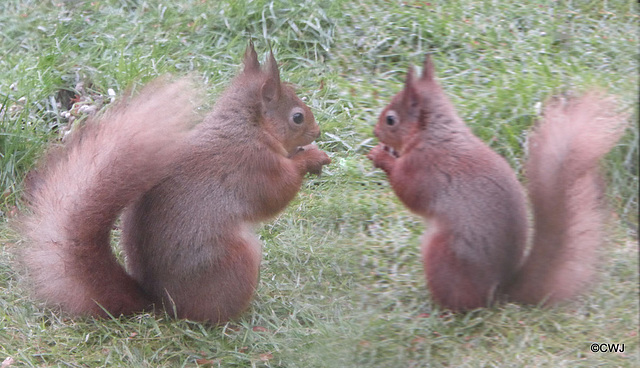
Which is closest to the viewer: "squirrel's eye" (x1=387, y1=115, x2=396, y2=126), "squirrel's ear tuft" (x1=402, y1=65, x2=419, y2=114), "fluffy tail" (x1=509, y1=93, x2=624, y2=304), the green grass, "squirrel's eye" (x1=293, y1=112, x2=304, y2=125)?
"fluffy tail" (x1=509, y1=93, x2=624, y2=304)

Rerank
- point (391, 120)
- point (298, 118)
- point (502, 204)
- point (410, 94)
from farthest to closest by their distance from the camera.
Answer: point (298, 118)
point (391, 120)
point (410, 94)
point (502, 204)

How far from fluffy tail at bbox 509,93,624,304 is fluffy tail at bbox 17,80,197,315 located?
49.8 inches

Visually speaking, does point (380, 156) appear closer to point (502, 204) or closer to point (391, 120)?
point (391, 120)

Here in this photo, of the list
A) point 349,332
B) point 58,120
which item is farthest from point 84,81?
point 349,332

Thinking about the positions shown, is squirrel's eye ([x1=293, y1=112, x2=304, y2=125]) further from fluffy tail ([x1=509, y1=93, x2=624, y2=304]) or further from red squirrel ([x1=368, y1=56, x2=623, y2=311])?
fluffy tail ([x1=509, y1=93, x2=624, y2=304])

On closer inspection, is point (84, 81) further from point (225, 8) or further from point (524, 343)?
point (524, 343)

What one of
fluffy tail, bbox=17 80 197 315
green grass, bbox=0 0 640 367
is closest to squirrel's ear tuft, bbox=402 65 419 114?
green grass, bbox=0 0 640 367

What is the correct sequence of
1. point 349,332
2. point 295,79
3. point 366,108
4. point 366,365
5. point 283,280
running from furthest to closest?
point 295,79 → point 366,108 → point 283,280 → point 349,332 → point 366,365

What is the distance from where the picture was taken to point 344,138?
4008 mm

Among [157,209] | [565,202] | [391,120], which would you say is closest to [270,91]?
[391,120]

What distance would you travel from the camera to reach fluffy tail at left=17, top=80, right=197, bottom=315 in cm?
268

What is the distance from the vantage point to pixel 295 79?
438cm

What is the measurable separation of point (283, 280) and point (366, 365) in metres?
0.86

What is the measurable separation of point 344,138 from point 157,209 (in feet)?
4.71
